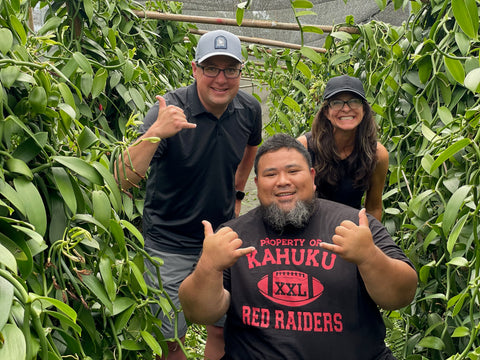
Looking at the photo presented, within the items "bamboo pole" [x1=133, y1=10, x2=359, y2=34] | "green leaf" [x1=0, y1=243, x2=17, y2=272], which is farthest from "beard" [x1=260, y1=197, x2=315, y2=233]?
"bamboo pole" [x1=133, y1=10, x2=359, y2=34]

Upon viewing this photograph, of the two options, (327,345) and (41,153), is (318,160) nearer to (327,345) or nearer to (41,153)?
(327,345)

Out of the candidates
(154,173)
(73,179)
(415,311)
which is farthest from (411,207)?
(73,179)

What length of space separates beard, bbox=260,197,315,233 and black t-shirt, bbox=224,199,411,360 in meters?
0.03

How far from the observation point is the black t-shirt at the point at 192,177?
1671 mm

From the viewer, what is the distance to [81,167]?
965 mm

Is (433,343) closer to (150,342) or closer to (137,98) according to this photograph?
(150,342)

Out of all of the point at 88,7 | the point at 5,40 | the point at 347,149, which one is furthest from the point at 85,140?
the point at 347,149

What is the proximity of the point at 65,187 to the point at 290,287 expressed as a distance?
56 cm

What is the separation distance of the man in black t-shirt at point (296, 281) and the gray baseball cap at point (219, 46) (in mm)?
333

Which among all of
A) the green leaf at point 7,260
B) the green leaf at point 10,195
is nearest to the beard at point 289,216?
the green leaf at point 10,195

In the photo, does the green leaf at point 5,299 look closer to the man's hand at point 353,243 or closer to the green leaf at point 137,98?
the man's hand at point 353,243

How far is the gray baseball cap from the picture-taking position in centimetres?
160

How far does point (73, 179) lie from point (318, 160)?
98 centimetres

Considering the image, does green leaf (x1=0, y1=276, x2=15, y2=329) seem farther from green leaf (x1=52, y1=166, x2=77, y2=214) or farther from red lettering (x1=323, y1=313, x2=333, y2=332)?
red lettering (x1=323, y1=313, x2=333, y2=332)
